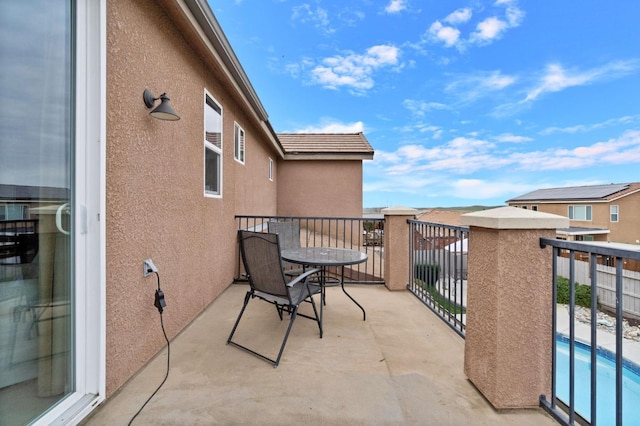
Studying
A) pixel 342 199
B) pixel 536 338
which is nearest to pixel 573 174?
pixel 342 199

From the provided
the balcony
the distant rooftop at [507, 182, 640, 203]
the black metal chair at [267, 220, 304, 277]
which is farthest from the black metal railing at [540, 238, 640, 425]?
the distant rooftop at [507, 182, 640, 203]

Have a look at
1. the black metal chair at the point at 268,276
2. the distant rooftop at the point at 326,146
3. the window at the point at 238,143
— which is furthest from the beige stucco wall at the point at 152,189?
the distant rooftop at the point at 326,146

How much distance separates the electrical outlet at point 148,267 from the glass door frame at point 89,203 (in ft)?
1.47

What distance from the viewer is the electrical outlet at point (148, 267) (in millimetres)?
2207

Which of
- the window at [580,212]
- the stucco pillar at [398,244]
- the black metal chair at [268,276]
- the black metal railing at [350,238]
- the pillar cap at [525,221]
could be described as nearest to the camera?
the pillar cap at [525,221]

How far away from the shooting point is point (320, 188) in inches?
366

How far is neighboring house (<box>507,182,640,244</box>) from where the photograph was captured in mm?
17797

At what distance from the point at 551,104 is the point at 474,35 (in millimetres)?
12376

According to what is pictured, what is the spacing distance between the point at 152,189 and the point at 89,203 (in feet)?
2.04

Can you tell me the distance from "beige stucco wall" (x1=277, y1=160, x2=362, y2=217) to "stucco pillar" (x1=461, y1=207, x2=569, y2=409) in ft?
24.7

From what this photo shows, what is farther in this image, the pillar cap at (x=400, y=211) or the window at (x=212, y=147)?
the pillar cap at (x=400, y=211)

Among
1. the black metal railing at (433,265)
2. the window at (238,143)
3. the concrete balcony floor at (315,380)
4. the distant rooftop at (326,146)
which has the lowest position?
the concrete balcony floor at (315,380)

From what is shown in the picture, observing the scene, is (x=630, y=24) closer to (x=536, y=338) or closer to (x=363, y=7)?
(x=363, y=7)

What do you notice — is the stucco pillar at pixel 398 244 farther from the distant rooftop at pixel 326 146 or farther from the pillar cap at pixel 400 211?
the distant rooftop at pixel 326 146
